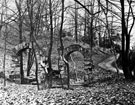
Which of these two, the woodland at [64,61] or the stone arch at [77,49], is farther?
the stone arch at [77,49]

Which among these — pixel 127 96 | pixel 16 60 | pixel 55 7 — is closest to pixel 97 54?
pixel 16 60

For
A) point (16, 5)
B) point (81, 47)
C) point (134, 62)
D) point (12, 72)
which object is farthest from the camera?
point (12, 72)

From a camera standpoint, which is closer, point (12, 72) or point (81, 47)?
point (81, 47)

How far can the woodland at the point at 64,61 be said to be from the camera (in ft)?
21.1

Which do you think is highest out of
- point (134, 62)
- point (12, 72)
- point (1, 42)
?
point (1, 42)

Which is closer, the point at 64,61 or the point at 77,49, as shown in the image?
the point at 64,61

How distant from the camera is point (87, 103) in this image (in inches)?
205

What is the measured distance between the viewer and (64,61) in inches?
436

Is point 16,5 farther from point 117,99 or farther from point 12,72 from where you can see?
point 117,99

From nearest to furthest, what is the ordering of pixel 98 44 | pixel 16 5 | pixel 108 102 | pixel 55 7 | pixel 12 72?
pixel 108 102, pixel 55 7, pixel 16 5, pixel 12 72, pixel 98 44

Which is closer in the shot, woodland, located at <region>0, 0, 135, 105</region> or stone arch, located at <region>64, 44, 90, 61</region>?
woodland, located at <region>0, 0, 135, 105</region>

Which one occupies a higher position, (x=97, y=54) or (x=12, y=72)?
(x=97, y=54)

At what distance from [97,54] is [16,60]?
13906mm

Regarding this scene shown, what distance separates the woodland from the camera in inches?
253
